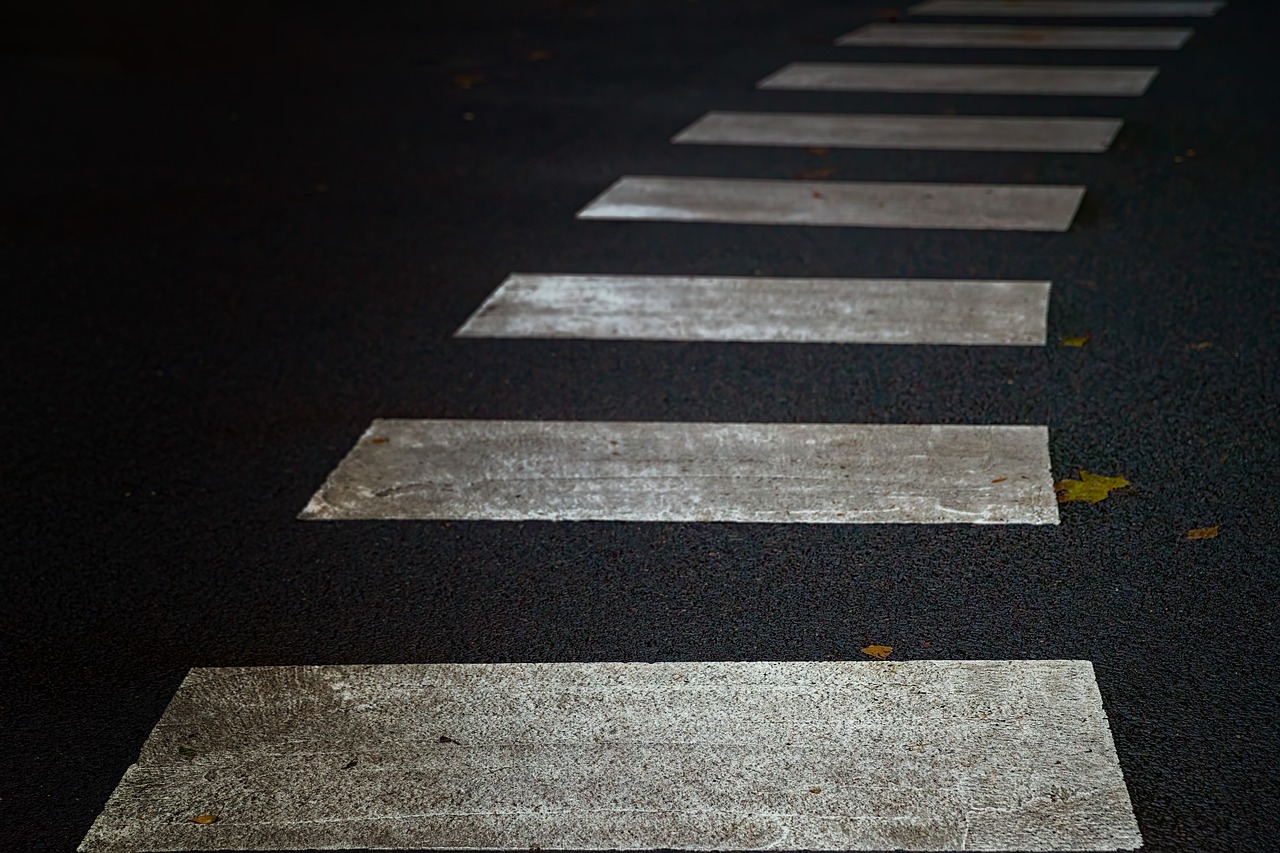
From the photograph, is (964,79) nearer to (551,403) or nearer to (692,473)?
(551,403)

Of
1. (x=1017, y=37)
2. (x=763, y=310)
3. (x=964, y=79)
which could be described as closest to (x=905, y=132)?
(x=964, y=79)

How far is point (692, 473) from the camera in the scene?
4.13m

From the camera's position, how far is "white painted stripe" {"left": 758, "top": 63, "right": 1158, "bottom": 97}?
9.66 metres

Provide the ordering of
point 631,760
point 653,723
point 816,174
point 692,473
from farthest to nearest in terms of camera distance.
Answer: point 816,174, point 692,473, point 653,723, point 631,760

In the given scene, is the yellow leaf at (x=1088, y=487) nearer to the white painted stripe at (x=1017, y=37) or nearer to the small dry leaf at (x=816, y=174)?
the small dry leaf at (x=816, y=174)

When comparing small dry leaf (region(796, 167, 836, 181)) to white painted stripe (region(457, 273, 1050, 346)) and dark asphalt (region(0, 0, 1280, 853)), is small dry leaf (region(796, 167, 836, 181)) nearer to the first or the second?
dark asphalt (region(0, 0, 1280, 853))

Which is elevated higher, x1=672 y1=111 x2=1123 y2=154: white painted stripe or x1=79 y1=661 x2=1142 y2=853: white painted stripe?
x1=79 y1=661 x2=1142 y2=853: white painted stripe

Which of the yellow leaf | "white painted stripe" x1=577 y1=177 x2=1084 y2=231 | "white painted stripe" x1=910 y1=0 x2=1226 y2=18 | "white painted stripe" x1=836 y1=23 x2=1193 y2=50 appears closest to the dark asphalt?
the yellow leaf

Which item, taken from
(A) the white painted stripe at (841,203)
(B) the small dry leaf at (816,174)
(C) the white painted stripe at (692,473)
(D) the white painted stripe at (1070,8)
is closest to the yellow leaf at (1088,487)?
(C) the white painted stripe at (692,473)

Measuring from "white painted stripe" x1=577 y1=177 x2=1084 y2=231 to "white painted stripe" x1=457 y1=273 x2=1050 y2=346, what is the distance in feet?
3.06

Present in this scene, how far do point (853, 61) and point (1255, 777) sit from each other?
871 centimetres

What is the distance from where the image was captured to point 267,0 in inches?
554

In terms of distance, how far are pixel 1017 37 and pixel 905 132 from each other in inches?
159

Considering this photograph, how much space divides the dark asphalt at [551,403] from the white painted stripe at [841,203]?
192 mm
